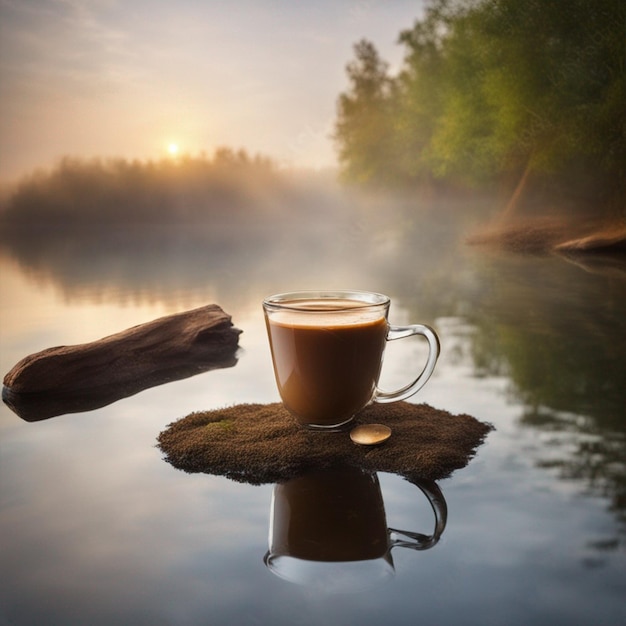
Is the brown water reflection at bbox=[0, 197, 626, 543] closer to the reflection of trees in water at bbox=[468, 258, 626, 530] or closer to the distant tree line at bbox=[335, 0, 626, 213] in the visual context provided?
the reflection of trees in water at bbox=[468, 258, 626, 530]

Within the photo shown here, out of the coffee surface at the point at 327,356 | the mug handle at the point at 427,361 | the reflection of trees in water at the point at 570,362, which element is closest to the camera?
the reflection of trees in water at the point at 570,362

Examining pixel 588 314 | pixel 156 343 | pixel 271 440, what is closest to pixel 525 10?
pixel 588 314

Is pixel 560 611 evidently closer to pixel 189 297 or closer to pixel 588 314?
pixel 588 314

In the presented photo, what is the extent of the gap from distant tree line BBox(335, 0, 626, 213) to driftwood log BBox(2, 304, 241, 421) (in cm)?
1154

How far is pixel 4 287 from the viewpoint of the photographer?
6895 mm

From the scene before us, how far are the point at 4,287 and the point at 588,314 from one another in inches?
222

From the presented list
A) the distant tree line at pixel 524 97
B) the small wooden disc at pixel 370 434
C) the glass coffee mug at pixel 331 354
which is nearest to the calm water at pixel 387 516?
the small wooden disc at pixel 370 434

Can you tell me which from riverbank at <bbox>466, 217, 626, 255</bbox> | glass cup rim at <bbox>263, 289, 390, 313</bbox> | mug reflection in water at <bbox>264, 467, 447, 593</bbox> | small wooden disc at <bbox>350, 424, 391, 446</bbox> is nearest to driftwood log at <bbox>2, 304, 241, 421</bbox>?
glass cup rim at <bbox>263, 289, 390, 313</bbox>

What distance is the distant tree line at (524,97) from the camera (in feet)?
43.7

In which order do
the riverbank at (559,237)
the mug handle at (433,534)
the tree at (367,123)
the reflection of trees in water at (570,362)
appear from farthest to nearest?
the tree at (367,123) → the riverbank at (559,237) → the reflection of trees in water at (570,362) → the mug handle at (433,534)

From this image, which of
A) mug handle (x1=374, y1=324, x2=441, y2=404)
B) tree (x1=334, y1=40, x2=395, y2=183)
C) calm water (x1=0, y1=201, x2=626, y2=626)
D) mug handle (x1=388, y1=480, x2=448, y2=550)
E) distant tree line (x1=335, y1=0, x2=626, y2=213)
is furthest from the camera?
tree (x1=334, y1=40, x2=395, y2=183)

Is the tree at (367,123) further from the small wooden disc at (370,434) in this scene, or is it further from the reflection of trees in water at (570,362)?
the small wooden disc at (370,434)

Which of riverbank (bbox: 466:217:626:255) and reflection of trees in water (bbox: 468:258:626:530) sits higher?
reflection of trees in water (bbox: 468:258:626:530)

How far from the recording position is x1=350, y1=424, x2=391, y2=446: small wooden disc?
2.15 m
